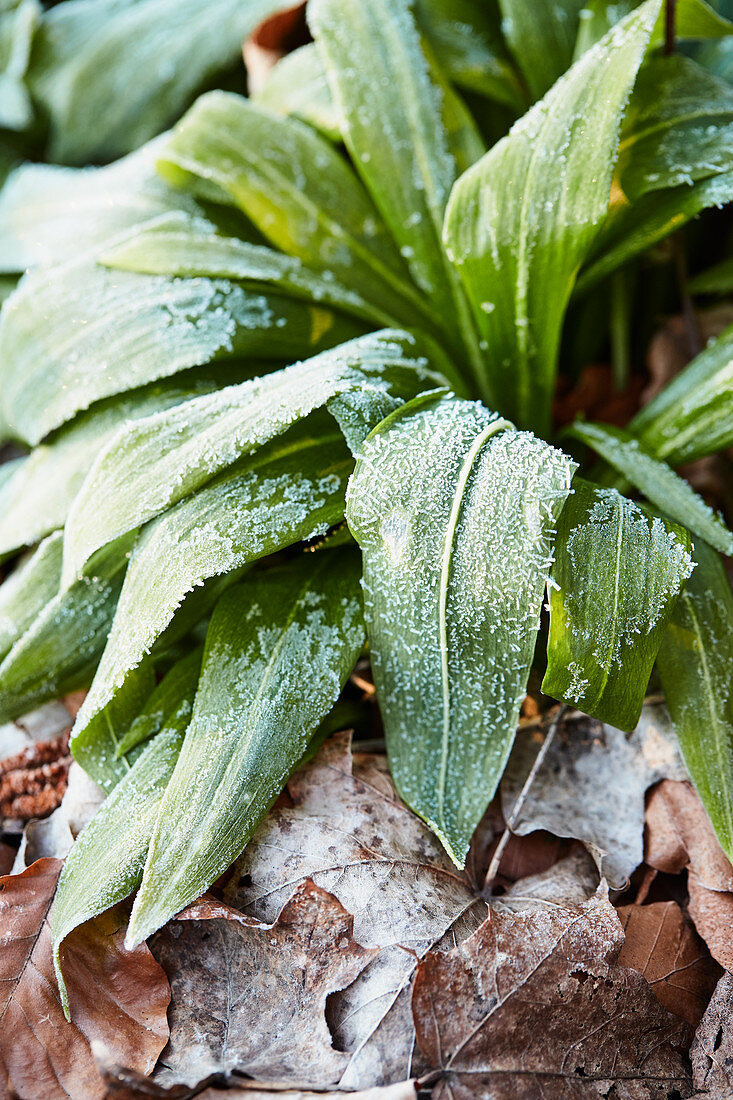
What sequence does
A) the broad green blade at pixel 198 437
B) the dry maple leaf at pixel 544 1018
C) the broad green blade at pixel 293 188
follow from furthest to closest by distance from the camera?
the broad green blade at pixel 293 188 → the broad green blade at pixel 198 437 → the dry maple leaf at pixel 544 1018

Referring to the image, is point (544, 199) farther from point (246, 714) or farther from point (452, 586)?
point (246, 714)

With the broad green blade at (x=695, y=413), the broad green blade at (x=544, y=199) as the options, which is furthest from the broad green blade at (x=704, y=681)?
the broad green blade at (x=544, y=199)

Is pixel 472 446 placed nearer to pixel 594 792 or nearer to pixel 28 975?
pixel 594 792

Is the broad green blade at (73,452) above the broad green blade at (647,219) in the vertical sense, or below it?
above

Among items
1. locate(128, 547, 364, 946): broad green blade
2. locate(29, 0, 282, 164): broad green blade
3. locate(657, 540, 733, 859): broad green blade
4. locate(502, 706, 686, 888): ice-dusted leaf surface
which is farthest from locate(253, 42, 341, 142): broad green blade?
locate(502, 706, 686, 888): ice-dusted leaf surface

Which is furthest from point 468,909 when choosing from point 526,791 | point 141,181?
point 141,181

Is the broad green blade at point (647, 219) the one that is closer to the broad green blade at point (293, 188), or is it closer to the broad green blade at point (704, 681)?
the broad green blade at point (293, 188)
